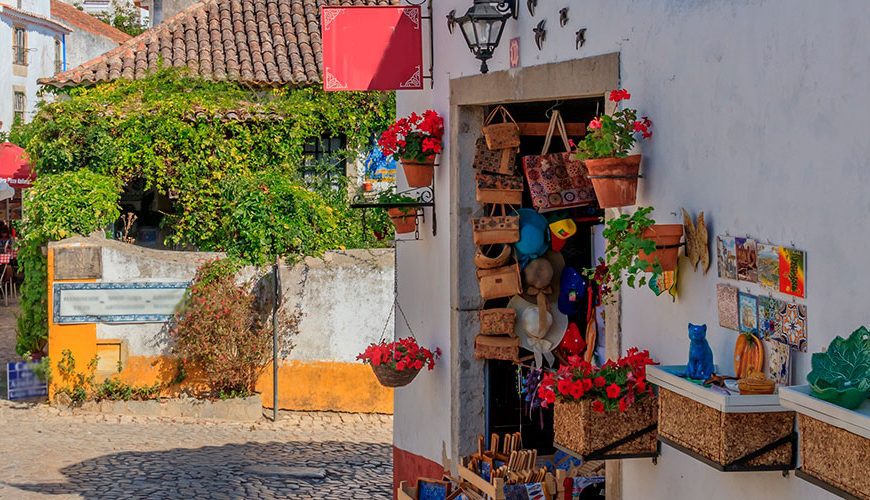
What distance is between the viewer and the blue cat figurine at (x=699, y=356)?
5.02m

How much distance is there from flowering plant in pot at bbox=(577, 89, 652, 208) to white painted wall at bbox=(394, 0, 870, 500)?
0.33ft

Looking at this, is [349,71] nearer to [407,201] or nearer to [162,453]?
[407,201]

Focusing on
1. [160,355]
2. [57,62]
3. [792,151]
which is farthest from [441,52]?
[57,62]

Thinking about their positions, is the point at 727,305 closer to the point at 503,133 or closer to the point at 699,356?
the point at 699,356

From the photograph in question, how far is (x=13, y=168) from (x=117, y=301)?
731cm

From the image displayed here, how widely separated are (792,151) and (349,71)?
15.3 feet

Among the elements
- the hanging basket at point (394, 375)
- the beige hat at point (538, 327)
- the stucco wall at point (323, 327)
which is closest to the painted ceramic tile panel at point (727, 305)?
the beige hat at point (538, 327)

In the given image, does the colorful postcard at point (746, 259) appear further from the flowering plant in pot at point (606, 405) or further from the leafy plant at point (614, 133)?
the leafy plant at point (614, 133)

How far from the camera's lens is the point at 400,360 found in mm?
8688

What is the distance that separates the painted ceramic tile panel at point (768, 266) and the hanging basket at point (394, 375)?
165 inches

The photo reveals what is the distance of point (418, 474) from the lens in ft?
30.5

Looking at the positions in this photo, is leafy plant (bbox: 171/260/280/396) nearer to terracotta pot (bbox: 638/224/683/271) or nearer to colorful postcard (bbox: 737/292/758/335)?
terracotta pot (bbox: 638/224/683/271)

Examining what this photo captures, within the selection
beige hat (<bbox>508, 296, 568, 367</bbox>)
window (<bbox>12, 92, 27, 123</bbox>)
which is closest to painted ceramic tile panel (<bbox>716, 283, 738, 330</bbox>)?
beige hat (<bbox>508, 296, 568, 367</bbox>)

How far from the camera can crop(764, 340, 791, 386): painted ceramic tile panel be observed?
4.70 m
